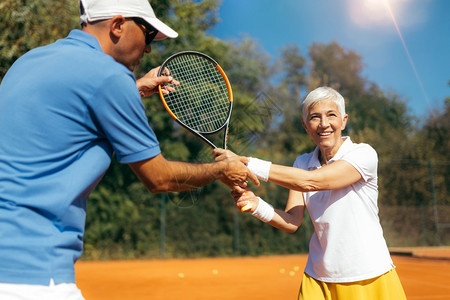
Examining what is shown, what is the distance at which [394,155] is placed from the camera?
18562mm

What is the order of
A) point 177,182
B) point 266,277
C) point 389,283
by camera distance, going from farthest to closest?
point 266,277 < point 389,283 < point 177,182

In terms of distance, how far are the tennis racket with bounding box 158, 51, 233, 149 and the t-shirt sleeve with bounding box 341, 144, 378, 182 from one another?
922mm

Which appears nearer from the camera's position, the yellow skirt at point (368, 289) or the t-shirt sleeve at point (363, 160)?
the yellow skirt at point (368, 289)

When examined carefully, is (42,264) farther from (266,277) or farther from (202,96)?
(266,277)

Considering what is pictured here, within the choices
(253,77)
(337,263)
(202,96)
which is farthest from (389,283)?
(253,77)

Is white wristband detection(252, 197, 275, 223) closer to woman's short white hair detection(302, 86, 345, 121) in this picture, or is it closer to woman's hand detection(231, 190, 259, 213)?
woman's hand detection(231, 190, 259, 213)

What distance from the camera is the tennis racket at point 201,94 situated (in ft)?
11.1

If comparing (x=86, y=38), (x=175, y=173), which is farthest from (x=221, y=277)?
(x=86, y=38)

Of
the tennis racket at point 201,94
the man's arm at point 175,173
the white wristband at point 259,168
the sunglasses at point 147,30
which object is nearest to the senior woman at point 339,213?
the white wristband at point 259,168

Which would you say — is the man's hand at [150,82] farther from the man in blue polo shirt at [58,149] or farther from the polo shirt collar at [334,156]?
the man in blue polo shirt at [58,149]

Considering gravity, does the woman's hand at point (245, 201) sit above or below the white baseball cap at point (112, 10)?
below

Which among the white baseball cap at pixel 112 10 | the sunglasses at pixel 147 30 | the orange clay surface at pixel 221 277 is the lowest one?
the orange clay surface at pixel 221 277

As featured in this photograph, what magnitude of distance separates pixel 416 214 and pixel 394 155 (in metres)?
3.87

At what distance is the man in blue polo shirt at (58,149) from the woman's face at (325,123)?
4.12 feet
